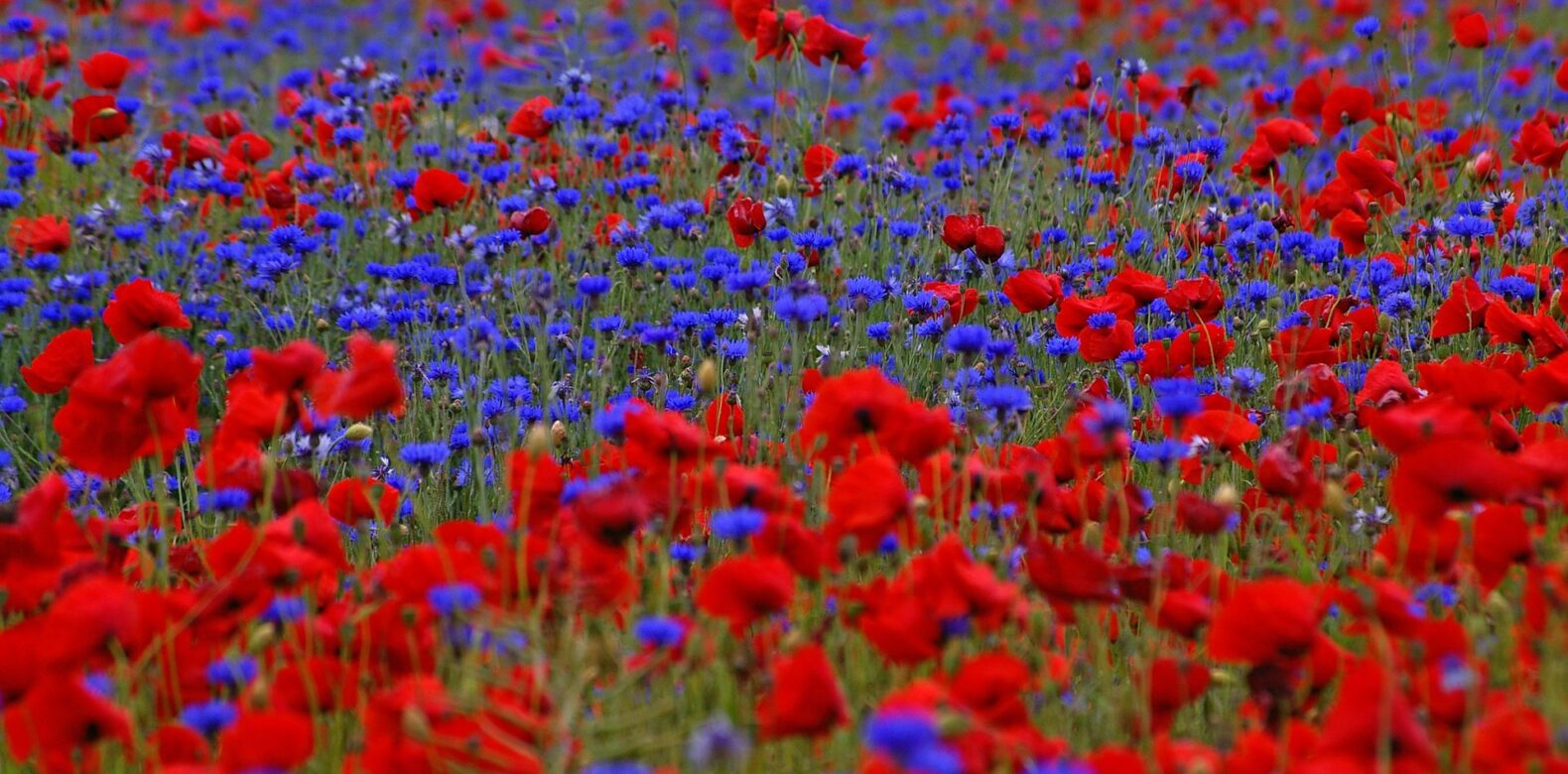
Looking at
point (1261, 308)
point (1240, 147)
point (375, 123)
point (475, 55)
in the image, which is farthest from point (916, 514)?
point (475, 55)

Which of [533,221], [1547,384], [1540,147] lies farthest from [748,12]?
[1547,384]

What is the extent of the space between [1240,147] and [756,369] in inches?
142

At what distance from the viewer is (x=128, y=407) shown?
1.95 meters

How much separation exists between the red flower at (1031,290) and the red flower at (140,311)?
1.34 meters

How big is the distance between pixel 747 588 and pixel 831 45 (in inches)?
98.2

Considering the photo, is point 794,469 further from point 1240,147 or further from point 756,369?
point 1240,147

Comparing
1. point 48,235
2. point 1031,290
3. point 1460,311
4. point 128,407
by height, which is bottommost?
point 128,407

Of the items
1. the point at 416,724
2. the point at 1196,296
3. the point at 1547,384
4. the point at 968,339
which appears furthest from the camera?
the point at 1196,296

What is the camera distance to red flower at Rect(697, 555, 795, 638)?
1604mm

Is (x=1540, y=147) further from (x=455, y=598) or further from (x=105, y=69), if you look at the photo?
(x=105, y=69)

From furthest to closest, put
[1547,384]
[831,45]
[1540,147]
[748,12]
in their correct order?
1. [748,12]
2. [831,45]
3. [1540,147]
4. [1547,384]

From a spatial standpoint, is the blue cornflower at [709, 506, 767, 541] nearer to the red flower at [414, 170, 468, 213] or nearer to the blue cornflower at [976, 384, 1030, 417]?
the blue cornflower at [976, 384, 1030, 417]

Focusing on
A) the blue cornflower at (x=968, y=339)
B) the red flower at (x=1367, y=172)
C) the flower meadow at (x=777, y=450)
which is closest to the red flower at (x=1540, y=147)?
the flower meadow at (x=777, y=450)

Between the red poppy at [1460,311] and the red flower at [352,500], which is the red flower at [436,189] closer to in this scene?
the red flower at [352,500]
